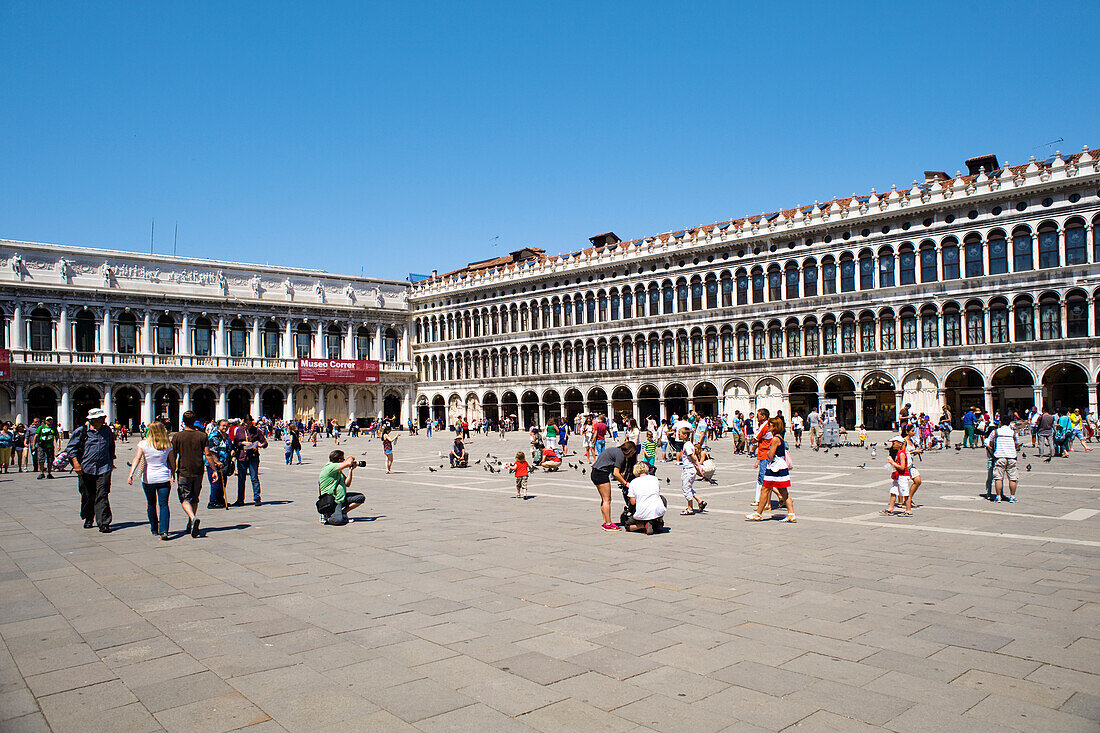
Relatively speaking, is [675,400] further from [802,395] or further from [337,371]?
[337,371]

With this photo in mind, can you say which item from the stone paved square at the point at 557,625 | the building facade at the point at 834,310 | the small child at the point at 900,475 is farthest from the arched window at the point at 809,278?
the small child at the point at 900,475

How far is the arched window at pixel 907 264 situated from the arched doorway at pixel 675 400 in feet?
52.1

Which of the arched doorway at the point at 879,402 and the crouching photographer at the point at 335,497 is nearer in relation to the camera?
the crouching photographer at the point at 335,497

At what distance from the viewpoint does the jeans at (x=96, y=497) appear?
11352 mm

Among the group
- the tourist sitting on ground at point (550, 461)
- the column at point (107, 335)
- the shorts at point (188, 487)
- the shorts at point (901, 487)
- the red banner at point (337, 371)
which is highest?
the column at point (107, 335)

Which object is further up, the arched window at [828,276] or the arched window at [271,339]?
the arched window at [828,276]

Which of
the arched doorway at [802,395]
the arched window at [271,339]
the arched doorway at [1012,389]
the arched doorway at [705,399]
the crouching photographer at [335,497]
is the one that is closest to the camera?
the crouching photographer at [335,497]

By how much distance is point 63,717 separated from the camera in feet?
14.9

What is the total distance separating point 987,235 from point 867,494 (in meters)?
33.2

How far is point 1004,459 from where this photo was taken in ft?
45.3

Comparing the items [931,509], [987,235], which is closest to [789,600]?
[931,509]

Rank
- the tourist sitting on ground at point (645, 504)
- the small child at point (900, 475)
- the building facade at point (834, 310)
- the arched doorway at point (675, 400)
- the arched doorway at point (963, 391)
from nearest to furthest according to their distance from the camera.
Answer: the tourist sitting on ground at point (645, 504) → the small child at point (900, 475) → the building facade at point (834, 310) → the arched doorway at point (963, 391) → the arched doorway at point (675, 400)

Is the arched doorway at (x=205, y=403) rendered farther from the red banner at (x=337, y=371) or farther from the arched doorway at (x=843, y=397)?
the arched doorway at (x=843, y=397)

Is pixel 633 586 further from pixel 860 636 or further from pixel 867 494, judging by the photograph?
pixel 867 494
